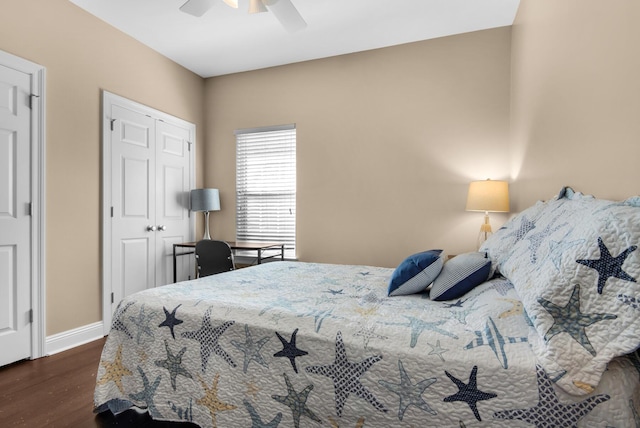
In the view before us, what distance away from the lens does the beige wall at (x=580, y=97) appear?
1.31 m

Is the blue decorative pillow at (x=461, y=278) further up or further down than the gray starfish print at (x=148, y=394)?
further up

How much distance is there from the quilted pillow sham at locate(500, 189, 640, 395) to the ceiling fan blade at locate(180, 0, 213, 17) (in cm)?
252

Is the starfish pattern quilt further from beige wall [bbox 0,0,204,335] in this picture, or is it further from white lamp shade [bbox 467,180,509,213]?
beige wall [bbox 0,0,204,335]

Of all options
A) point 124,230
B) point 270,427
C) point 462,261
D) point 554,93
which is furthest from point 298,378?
point 124,230

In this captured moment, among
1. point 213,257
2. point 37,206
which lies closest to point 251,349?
point 213,257

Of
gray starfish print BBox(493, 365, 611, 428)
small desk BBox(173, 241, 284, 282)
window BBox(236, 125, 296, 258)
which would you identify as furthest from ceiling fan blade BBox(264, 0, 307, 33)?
gray starfish print BBox(493, 365, 611, 428)

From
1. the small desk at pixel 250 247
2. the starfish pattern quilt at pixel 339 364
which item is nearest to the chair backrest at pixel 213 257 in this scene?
the small desk at pixel 250 247

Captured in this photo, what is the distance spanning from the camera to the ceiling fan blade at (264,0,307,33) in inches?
95.3

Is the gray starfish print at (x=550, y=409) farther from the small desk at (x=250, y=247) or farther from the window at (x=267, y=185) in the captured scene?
the window at (x=267, y=185)

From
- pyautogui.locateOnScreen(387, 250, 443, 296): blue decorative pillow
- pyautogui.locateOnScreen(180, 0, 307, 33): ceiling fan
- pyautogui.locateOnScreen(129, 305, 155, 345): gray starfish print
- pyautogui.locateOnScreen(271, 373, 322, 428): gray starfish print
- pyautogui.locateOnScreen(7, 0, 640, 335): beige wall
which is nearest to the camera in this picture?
pyautogui.locateOnScreen(271, 373, 322, 428): gray starfish print

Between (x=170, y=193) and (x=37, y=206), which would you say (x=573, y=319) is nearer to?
(x=37, y=206)

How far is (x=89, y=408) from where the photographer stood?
6.34 ft

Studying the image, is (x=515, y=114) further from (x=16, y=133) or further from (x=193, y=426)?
(x=16, y=133)

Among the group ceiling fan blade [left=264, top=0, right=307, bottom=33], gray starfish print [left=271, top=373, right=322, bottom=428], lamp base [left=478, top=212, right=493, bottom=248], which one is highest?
ceiling fan blade [left=264, top=0, right=307, bottom=33]
